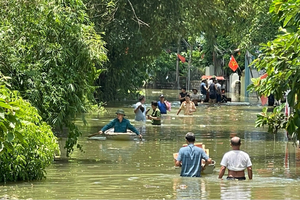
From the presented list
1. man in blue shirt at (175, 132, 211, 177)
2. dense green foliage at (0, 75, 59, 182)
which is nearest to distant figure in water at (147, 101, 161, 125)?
dense green foliage at (0, 75, 59, 182)

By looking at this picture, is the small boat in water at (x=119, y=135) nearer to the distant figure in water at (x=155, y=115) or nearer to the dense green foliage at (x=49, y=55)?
the dense green foliage at (x=49, y=55)

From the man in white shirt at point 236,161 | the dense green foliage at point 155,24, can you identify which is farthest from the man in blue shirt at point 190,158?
the dense green foliage at point 155,24

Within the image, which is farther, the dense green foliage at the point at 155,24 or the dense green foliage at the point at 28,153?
the dense green foliage at the point at 155,24

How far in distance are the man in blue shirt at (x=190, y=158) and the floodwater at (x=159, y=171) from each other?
23 cm

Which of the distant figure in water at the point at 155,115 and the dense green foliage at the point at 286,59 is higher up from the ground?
the dense green foliage at the point at 286,59

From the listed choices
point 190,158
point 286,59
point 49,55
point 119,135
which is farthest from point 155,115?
point 286,59

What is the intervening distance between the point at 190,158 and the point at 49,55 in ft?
16.8

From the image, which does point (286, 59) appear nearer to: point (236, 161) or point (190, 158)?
point (236, 161)

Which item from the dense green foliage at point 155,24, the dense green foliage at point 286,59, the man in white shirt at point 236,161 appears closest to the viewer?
the dense green foliage at point 286,59

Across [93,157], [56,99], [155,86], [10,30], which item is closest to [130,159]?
[93,157]

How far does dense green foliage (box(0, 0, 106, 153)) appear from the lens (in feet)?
59.4

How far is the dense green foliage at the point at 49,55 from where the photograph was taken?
18109 millimetres

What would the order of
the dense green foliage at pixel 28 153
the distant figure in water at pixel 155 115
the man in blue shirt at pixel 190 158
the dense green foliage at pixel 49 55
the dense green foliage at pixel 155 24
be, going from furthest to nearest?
the dense green foliage at pixel 155 24 → the distant figure in water at pixel 155 115 → the dense green foliage at pixel 49 55 → the man in blue shirt at pixel 190 158 → the dense green foliage at pixel 28 153

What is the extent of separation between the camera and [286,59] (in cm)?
1374
